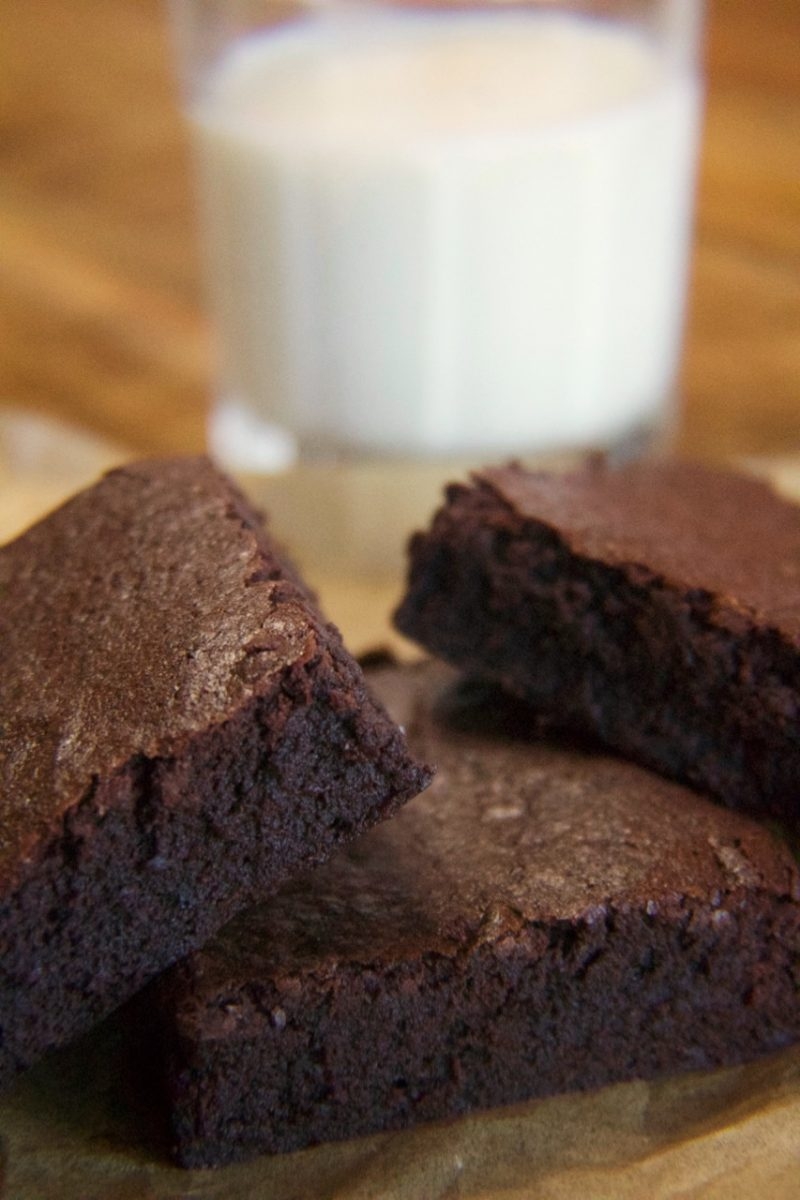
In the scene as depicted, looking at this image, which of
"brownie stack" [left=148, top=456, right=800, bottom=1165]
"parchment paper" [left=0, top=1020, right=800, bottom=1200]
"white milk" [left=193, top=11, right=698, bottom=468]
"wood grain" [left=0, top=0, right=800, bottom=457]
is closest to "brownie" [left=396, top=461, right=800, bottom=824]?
"brownie stack" [left=148, top=456, right=800, bottom=1165]

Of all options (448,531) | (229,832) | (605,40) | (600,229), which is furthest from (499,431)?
(229,832)

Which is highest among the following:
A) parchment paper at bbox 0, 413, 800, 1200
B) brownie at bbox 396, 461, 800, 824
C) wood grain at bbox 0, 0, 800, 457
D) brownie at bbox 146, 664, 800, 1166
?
brownie at bbox 396, 461, 800, 824

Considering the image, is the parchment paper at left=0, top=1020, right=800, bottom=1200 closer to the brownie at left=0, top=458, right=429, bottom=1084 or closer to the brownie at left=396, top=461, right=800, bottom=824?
the brownie at left=0, top=458, right=429, bottom=1084

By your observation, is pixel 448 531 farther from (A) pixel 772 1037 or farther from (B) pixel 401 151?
(B) pixel 401 151

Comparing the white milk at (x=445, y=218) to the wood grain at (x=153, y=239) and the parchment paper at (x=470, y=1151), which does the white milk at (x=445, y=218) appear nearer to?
the wood grain at (x=153, y=239)

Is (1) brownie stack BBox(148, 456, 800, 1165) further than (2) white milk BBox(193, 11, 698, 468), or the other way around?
(2) white milk BBox(193, 11, 698, 468)

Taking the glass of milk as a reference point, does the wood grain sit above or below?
below

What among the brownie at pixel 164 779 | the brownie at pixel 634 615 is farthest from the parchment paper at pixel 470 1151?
the brownie at pixel 634 615

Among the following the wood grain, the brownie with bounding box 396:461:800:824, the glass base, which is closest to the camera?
the brownie with bounding box 396:461:800:824
